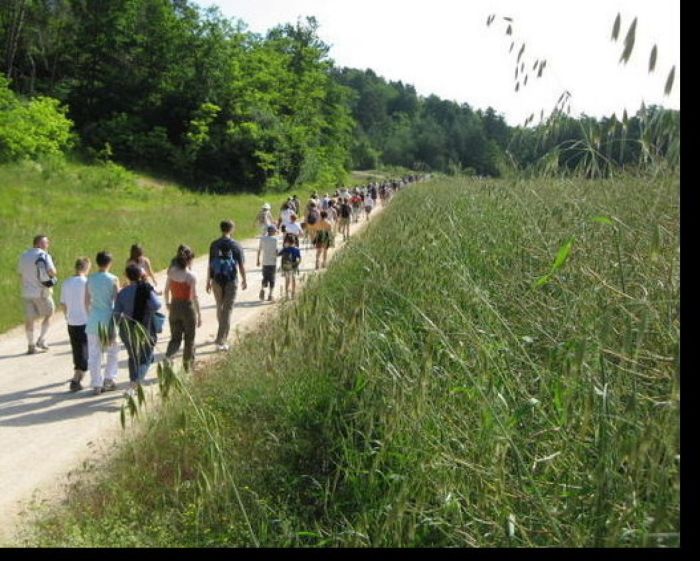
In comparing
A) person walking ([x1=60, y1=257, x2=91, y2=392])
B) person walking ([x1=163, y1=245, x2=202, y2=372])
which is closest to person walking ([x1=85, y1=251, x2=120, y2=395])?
person walking ([x1=60, y1=257, x2=91, y2=392])

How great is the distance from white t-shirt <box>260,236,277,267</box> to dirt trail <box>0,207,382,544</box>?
259cm

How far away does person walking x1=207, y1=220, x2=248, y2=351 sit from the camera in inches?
459

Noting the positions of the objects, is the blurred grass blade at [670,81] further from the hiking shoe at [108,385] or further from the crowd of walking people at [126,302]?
the hiking shoe at [108,385]

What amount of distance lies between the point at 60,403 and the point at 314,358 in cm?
452

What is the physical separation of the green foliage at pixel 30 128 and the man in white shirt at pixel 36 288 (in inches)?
1228

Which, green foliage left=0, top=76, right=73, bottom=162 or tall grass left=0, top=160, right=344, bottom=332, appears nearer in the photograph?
tall grass left=0, top=160, right=344, bottom=332

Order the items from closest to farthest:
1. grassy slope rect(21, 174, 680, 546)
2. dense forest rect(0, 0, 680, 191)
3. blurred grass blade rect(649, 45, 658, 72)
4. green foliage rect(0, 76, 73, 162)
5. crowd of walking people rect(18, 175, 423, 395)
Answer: blurred grass blade rect(649, 45, 658, 72) < grassy slope rect(21, 174, 680, 546) < crowd of walking people rect(18, 175, 423, 395) < green foliage rect(0, 76, 73, 162) < dense forest rect(0, 0, 680, 191)

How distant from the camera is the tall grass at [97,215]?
65.2 ft

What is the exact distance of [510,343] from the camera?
485cm

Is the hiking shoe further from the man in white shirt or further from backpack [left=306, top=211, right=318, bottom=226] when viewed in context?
backpack [left=306, top=211, right=318, bottom=226]

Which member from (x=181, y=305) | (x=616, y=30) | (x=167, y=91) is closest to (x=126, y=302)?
(x=181, y=305)

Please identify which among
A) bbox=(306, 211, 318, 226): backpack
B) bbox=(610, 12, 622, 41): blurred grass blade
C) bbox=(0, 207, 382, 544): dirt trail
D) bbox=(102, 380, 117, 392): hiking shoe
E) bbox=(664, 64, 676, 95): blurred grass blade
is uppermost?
bbox=(610, 12, 622, 41): blurred grass blade

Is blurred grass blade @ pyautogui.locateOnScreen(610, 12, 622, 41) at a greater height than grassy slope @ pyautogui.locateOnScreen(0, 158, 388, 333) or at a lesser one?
greater

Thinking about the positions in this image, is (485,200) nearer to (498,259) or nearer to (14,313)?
(498,259)
